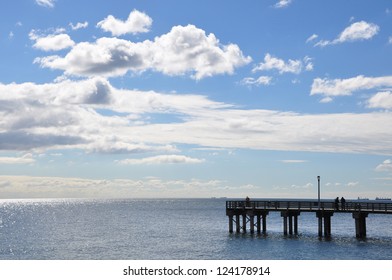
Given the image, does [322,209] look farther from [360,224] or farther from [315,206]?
[360,224]

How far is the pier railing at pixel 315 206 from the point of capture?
4831 centimetres

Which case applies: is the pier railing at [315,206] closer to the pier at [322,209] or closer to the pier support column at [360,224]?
the pier at [322,209]

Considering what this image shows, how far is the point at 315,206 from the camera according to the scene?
5125 centimetres

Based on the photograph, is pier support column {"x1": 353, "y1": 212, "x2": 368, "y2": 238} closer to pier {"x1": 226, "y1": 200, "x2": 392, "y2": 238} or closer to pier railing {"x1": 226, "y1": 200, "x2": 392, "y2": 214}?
pier {"x1": 226, "y1": 200, "x2": 392, "y2": 238}

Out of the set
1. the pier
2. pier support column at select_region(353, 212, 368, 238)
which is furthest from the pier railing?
pier support column at select_region(353, 212, 368, 238)

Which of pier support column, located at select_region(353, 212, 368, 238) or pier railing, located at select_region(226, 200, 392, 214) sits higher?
pier railing, located at select_region(226, 200, 392, 214)

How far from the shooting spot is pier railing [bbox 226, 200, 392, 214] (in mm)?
48312

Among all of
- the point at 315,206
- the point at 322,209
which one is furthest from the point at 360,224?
the point at 315,206

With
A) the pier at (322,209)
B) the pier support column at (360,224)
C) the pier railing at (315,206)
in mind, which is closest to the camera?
the pier railing at (315,206)

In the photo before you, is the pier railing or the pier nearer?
the pier railing

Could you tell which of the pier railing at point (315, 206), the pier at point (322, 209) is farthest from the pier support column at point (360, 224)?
the pier railing at point (315, 206)

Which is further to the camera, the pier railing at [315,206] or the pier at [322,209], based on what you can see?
the pier at [322,209]

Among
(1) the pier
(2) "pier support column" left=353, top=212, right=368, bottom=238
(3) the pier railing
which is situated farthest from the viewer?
(2) "pier support column" left=353, top=212, right=368, bottom=238

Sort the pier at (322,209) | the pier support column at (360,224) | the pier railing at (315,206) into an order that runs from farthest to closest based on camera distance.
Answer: the pier support column at (360,224)
the pier at (322,209)
the pier railing at (315,206)
